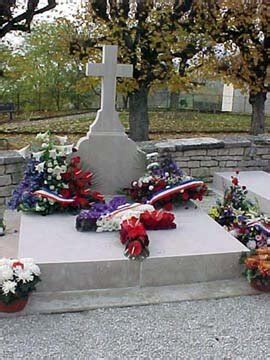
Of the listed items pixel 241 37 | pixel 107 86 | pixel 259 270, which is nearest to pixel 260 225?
pixel 259 270

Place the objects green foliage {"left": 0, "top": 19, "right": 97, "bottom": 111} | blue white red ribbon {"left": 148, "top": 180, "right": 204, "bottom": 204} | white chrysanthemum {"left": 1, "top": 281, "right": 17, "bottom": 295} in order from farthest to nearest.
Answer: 1. green foliage {"left": 0, "top": 19, "right": 97, "bottom": 111}
2. blue white red ribbon {"left": 148, "top": 180, "right": 204, "bottom": 204}
3. white chrysanthemum {"left": 1, "top": 281, "right": 17, "bottom": 295}

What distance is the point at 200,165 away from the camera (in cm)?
612

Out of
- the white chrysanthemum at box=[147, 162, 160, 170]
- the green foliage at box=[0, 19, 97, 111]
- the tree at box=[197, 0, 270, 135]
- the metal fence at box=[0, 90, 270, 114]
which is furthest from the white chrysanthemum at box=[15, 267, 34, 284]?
the metal fence at box=[0, 90, 270, 114]

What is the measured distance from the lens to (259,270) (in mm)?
3039

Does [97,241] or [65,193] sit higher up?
[65,193]

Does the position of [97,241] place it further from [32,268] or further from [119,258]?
[32,268]

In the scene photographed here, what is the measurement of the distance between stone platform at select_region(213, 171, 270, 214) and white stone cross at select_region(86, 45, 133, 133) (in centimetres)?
172

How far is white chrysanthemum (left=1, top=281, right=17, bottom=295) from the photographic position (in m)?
2.59

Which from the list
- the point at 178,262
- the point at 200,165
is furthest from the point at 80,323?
the point at 200,165

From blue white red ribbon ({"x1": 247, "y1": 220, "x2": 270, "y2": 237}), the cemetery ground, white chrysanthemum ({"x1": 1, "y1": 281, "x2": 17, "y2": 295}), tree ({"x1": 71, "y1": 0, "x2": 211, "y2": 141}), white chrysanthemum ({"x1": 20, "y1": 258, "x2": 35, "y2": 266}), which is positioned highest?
tree ({"x1": 71, "y1": 0, "x2": 211, "y2": 141})

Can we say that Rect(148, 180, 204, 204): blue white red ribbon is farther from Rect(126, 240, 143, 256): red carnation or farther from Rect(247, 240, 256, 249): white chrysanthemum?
Rect(126, 240, 143, 256): red carnation

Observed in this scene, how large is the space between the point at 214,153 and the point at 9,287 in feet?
13.6

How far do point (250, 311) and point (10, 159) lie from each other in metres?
3.17

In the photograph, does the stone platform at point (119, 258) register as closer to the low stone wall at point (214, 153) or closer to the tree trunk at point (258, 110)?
the low stone wall at point (214, 153)
